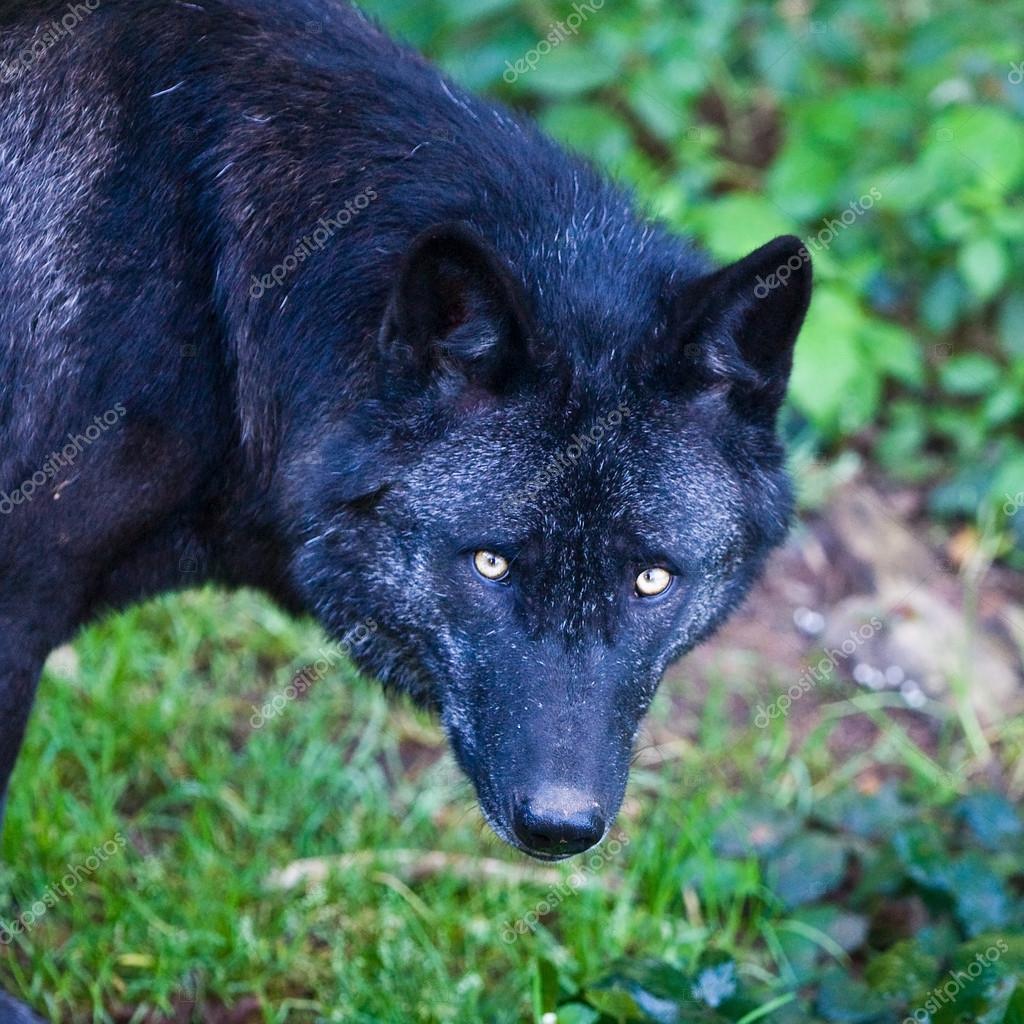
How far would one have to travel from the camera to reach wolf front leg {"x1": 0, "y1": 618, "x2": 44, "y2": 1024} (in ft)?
12.3

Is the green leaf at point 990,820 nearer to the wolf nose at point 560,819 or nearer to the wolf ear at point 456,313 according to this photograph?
the wolf nose at point 560,819

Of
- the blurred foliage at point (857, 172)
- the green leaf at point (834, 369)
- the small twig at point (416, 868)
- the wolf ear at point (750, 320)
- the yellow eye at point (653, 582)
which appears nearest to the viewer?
the wolf ear at point (750, 320)

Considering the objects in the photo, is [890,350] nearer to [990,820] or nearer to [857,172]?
[857,172]

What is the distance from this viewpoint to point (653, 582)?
389cm

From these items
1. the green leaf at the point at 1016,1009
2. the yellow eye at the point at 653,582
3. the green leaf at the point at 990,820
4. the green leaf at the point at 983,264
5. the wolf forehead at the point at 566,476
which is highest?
the wolf forehead at the point at 566,476

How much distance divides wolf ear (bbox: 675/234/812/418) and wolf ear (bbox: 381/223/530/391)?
1.54ft

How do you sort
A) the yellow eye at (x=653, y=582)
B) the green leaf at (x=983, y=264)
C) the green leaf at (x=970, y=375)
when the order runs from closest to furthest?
the yellow eye at (x=653, y=582) < the green leaf at (x=983, y=264) < the green leaf at (x=970, y=375)

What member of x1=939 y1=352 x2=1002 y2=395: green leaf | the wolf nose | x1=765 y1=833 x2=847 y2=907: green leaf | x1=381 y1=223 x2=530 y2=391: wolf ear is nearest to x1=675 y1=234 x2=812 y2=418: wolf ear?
x1=381 y1=223 x2=530 y2=391: wolf ear

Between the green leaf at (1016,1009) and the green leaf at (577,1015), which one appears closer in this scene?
the green leaf at (1016,1009)

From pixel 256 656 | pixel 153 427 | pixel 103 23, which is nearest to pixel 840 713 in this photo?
pixel 256 656

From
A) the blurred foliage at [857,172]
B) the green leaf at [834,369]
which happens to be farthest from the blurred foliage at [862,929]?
the blurred foliage at [857,172]

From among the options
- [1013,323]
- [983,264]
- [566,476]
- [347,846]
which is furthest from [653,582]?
[1013,323]

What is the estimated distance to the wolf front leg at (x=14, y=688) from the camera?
3.76 metres

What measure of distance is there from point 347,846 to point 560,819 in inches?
68.9
